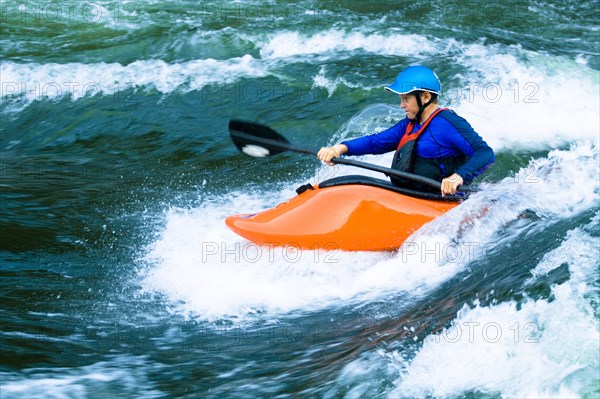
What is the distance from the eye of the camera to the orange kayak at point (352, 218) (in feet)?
17.0

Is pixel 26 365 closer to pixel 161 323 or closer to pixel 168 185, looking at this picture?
pixel 161 323

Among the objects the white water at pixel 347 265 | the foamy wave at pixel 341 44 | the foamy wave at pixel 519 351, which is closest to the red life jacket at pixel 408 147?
the white water at pixel 347 265

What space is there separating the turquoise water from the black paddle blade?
2.18ft

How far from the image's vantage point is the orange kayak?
5.19 meters

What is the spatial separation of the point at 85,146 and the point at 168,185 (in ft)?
4.64

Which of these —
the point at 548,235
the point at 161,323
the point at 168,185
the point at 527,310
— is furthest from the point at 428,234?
the point at 168,185

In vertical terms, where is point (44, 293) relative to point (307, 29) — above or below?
below

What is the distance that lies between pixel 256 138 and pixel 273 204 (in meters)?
1.04

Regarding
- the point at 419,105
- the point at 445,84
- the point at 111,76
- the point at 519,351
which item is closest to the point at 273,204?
the point at 419,105

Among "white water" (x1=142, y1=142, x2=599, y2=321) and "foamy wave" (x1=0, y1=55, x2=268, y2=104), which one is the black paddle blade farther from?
"foamy wave" (x1=0, y1=55, x2=268, y2=104)

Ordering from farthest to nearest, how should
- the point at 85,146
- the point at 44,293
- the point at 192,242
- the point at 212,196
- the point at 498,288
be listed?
1. the point at 85,146
2. the point at 212,196
3. the point at 192,242
4. the point at 44,293
5. the point at 498,288

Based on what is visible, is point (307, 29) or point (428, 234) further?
point (307, 29)

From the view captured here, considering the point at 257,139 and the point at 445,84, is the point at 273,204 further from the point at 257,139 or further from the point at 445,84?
the point at 445,84

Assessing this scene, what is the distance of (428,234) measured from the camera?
5172mm
